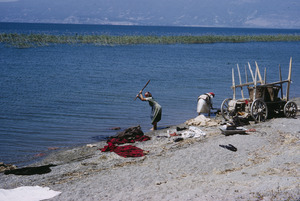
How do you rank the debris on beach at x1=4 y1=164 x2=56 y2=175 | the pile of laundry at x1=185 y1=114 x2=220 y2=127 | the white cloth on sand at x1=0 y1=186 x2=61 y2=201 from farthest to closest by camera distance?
the pile of laundry at x1=185 y1=114 x2=220 y2=127 < the debris on beach at x1=4 y1=164 x2=56 y2=175 < the white cloth on sand at x1=0 y1=186 x2=61 y2=201

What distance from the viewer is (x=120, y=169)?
9320 millimetres

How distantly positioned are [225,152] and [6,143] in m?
7.25

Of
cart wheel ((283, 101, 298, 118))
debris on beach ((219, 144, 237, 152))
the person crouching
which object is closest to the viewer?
debris on beach ((219, 144, 237, 152))

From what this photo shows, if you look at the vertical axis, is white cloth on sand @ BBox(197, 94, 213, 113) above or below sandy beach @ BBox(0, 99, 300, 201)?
above

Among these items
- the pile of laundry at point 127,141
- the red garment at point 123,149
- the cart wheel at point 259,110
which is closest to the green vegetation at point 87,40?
the pile of laundry at point 127,141

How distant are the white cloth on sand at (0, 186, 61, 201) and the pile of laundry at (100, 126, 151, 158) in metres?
3.02

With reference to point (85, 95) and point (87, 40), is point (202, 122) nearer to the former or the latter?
point (85, 95)

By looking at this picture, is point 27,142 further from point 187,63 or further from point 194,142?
point 187,63

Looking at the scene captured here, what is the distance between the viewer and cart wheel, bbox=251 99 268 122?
1362cm

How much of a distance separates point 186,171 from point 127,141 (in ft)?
11.6

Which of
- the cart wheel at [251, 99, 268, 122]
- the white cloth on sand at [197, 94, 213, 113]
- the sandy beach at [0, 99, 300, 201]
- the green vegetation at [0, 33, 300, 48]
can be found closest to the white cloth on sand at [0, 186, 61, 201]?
the sandy beach at [0, 99, 300, 201]

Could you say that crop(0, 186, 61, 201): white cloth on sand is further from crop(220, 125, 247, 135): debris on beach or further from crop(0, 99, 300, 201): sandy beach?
crop(220, 125, 247, 135): debris on beach

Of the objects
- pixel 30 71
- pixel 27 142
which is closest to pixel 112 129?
pixel 27 142

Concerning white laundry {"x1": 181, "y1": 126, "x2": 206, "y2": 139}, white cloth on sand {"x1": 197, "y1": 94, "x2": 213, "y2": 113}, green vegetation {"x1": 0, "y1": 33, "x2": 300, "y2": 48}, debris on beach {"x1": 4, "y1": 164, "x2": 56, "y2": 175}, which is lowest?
debris on beach {"x1": 4, "y1": 164, "x2": 56, "y2": 175}
